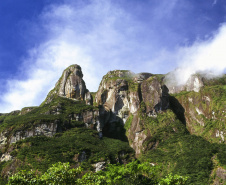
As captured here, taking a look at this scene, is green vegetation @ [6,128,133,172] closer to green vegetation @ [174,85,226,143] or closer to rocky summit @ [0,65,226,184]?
rocky summit @ [0,65,226,184]

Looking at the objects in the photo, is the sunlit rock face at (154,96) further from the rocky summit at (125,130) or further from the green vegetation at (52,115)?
the green vegetation at (52,115)

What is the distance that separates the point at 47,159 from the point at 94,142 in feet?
67.1

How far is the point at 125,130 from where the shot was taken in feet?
350

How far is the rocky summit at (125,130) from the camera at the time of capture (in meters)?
67.3

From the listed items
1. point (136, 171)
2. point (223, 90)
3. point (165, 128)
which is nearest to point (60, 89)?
point (165, 128)

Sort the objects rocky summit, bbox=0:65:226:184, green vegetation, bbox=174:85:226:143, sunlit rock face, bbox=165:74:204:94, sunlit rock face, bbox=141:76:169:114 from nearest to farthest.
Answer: rocky summit, bbox=0:65:226:184 → green vegetation, bbox=174:85:226:143 → sunlit rock face, bbox=141:76:169:114 → sunlit rock face, bbox=165:74:204:94

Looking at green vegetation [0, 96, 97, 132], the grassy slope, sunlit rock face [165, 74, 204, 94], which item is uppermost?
sunlit rock face [165, 74, 204, 94]

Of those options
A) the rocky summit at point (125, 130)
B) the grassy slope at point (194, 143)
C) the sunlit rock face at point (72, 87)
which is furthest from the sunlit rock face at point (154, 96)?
the sunlit rock face at point (72, 87)

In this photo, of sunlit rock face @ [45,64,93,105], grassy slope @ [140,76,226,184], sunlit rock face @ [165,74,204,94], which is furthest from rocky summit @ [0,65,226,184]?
sunlit rock face @ [165,74,204,94]

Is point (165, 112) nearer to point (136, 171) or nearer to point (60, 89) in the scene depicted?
point (60, 89)

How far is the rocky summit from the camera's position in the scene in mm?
67312

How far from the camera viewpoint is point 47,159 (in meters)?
66.3

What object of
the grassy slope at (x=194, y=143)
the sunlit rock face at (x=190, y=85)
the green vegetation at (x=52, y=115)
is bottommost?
the grassy slope at (x=194, y=143)

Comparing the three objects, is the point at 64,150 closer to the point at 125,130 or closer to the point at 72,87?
the point at 125,130
